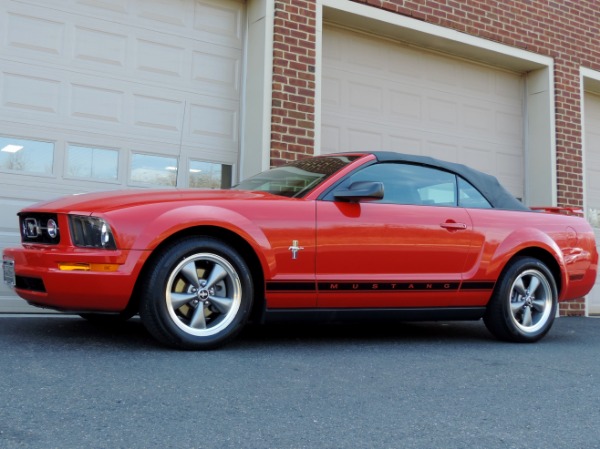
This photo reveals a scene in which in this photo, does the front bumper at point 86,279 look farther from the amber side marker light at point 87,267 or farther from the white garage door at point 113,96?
the white garage door at point 113,96

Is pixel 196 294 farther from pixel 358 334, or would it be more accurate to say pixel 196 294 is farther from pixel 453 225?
pixel 453 225

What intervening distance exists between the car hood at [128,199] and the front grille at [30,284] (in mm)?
418

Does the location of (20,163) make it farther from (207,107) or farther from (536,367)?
(536,367)

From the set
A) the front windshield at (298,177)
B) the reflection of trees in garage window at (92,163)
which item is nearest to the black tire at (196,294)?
the front windshield at (298,177)

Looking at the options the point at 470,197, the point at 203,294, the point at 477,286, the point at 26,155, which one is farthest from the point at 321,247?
the point at 26,155

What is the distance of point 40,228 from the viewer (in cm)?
430

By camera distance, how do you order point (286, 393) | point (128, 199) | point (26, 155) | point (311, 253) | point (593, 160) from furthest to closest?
point (593, 160), point (26, 155), point (311, 253), point (128, 199), point (286, 393)

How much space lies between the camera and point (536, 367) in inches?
170

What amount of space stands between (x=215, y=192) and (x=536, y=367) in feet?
7.50

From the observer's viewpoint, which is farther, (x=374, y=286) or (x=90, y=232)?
(x=374, y=286)

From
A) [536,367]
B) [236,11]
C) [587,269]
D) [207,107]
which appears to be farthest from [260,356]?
[236,11]

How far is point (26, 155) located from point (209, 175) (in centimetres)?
185

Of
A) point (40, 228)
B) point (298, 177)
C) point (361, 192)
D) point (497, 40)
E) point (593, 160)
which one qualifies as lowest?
point (40, 228)

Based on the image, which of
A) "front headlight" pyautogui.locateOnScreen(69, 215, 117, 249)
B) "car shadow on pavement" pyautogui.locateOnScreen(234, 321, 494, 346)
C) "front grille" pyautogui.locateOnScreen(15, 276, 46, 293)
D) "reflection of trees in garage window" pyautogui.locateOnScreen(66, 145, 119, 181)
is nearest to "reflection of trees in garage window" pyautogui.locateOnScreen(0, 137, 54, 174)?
"reflection of trees in garage window" pyautogui.locateOnScreen(66, 145, 119, 181)
